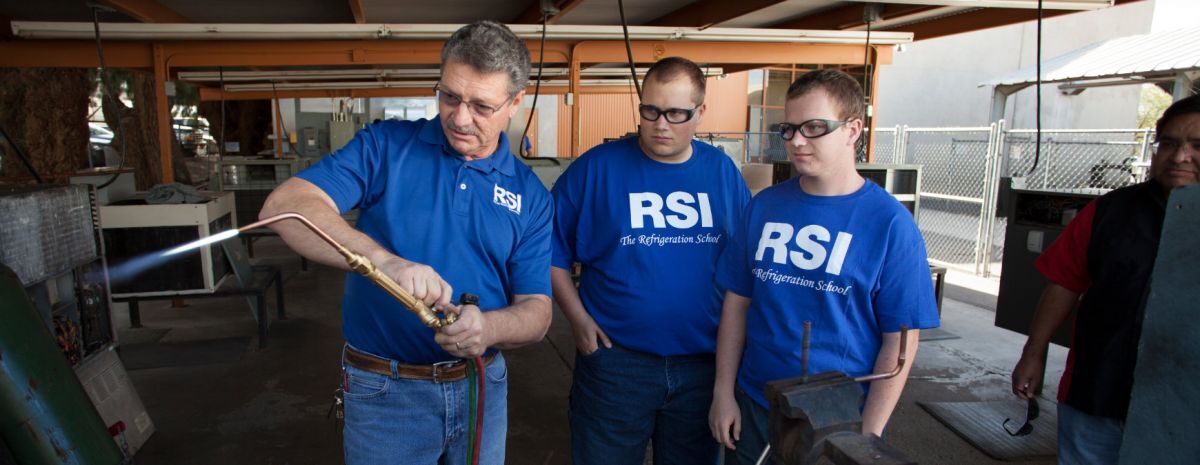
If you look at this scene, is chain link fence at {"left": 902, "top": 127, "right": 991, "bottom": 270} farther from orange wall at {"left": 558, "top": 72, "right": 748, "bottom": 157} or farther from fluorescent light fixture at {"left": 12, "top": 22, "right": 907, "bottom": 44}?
orange wall at {"left": 558, "top": 72, "right": 748, "bottom": 157}

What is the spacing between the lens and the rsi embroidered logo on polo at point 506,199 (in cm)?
161

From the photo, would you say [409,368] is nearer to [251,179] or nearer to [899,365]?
[899,365]

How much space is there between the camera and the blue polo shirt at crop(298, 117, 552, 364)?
1514mm

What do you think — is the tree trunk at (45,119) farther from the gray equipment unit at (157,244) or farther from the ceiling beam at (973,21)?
the ceiling beam at (973,21)

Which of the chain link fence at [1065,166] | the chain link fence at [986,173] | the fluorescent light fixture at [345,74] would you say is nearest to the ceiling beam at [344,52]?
the chain link fence at [986,173]

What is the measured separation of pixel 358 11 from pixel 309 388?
9.02ft

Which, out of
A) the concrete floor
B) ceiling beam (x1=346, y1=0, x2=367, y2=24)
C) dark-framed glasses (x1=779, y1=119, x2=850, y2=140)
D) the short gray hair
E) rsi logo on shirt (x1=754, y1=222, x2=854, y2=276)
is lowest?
the concrete floor

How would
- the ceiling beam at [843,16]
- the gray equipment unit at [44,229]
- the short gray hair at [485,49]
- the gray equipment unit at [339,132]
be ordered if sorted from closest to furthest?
the short gray hair at [485,49] → the gray equipment unit at [44,229] → the ceiling beam at [843,16] → the gray equipment unit at [339,132]

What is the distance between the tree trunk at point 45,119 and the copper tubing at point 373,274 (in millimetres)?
7027

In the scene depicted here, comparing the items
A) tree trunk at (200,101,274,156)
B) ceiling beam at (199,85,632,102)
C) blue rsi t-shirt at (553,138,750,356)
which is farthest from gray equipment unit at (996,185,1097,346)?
tree trunk at (200,101,274,156)

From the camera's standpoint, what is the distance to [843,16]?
212 inches

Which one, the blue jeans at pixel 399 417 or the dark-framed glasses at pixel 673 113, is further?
the dark-framed glasses at pixel 673 113

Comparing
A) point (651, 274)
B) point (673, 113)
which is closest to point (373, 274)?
point (651, 274)

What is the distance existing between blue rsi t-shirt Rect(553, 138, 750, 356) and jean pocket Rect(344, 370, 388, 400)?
0.77m
